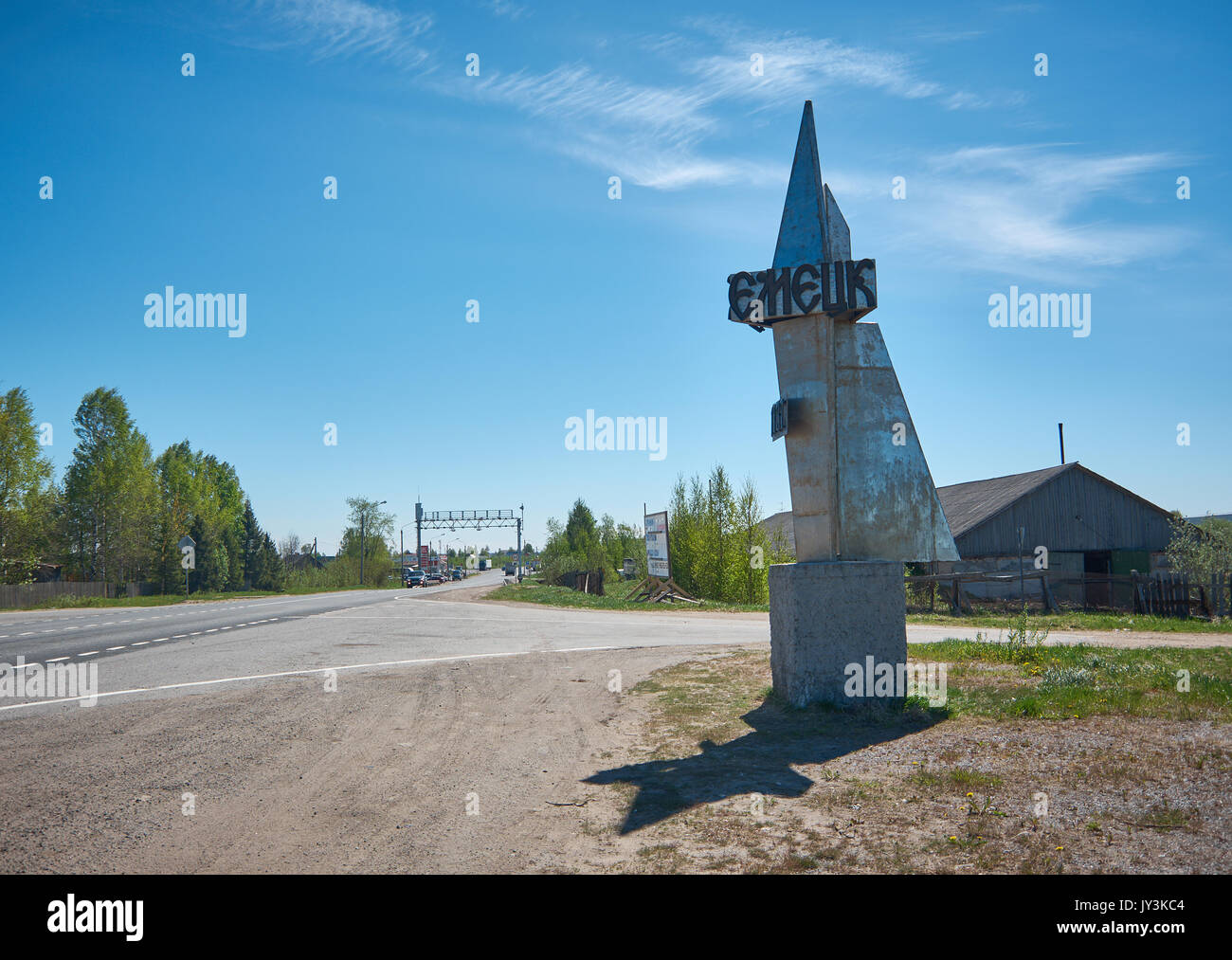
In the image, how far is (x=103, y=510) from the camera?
5331cm

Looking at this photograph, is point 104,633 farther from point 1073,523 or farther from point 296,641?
point 1073,523

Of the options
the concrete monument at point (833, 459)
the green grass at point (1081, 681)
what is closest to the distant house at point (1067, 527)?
the green grass at point (1081, 681)

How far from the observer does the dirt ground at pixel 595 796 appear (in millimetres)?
4254

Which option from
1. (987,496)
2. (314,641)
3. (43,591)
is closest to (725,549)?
(987,496)

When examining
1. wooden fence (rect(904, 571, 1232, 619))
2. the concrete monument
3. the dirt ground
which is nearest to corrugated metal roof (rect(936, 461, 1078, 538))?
wooden fence (rect(904, 571, 1232, 619))

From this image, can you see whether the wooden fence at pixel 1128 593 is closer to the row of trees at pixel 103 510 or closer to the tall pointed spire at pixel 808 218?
the tall pointed spire at pixel 808 218

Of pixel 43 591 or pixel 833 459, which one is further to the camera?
pixel 43 591

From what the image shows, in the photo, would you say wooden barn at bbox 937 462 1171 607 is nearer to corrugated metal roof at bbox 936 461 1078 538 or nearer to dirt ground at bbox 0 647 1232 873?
corrugated metal roof at bbox 936 461 1078 538

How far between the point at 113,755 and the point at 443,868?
446 centimetres

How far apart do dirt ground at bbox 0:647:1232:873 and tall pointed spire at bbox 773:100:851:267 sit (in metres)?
5.28

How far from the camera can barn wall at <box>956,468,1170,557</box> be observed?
31.4 m

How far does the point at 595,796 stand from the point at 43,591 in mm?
52561

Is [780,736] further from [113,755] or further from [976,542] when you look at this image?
[976,542]
